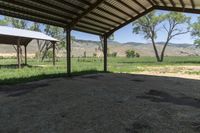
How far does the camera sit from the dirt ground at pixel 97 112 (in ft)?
18.4

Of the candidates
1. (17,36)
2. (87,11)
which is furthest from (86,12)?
(17,36)

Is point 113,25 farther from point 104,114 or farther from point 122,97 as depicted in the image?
point 104,114

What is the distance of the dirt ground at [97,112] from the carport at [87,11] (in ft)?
12.7

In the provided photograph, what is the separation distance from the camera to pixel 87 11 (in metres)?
13.9

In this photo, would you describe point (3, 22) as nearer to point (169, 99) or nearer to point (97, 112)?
point (169, 99)

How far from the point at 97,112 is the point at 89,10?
8097 mm

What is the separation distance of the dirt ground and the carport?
152 inches

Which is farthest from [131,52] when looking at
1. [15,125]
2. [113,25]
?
[15,125]

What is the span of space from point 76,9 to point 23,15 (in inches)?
106

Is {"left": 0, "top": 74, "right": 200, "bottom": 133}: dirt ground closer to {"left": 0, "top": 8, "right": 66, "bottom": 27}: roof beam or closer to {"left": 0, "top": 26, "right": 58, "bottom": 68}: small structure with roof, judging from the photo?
{"left": 0, "top": 8, "right": 66, "bottom": 27}: roof beam

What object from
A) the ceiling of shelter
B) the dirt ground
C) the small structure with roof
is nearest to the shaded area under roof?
the small structure with roof

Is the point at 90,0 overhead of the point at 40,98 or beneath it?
overhead

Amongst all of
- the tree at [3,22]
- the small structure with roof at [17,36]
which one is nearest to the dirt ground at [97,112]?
the small structure with roof at [17,36]

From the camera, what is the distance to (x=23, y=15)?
12.2 metres
